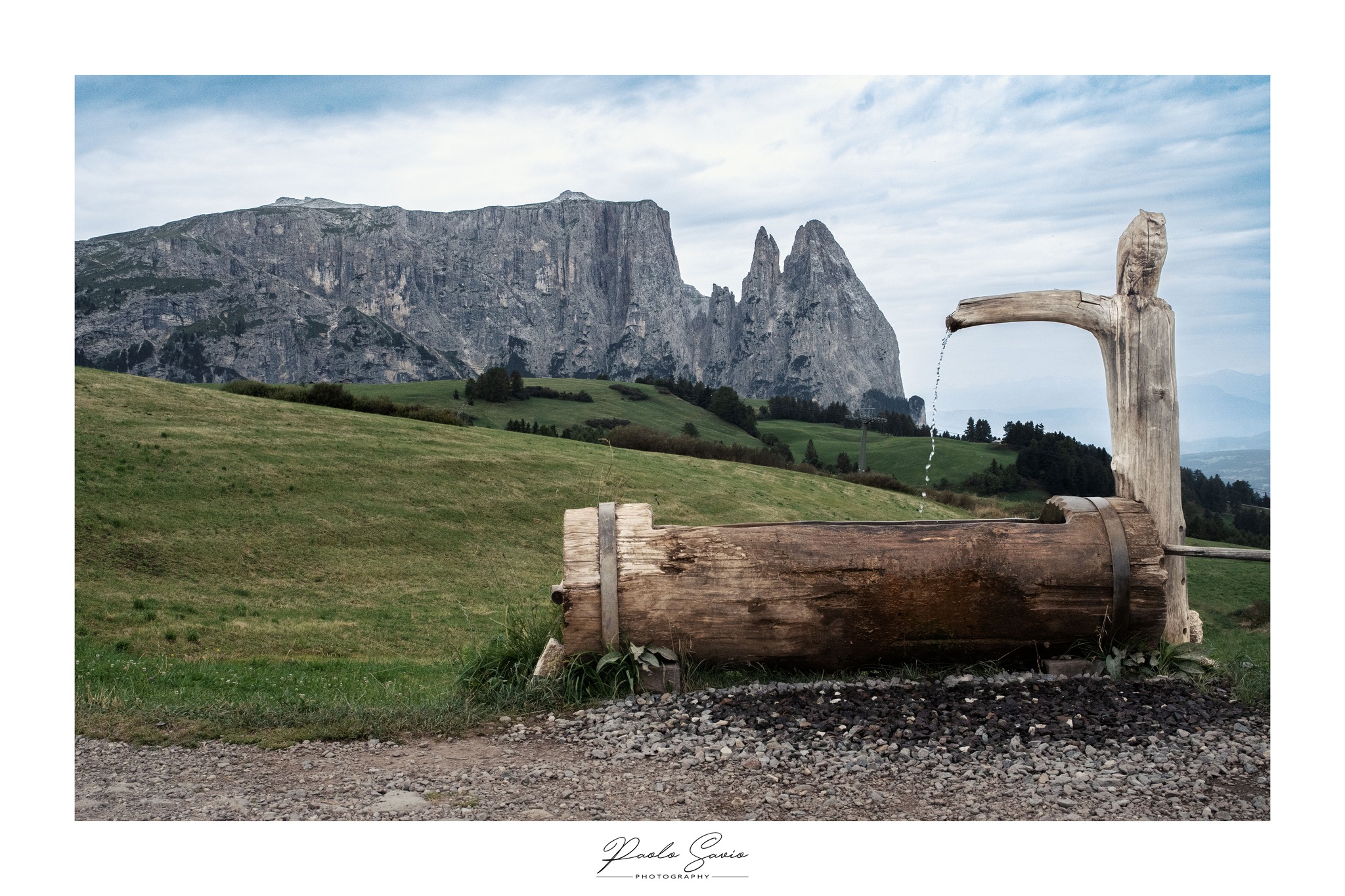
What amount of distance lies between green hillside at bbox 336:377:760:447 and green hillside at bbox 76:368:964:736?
32.7m

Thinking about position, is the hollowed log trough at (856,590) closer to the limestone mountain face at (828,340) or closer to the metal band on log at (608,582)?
the metal band on log at (608,582)

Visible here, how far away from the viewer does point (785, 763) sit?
6039 millimetres

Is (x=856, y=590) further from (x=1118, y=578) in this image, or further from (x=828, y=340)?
(x=828, y=340)

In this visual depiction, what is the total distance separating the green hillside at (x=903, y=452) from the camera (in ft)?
197

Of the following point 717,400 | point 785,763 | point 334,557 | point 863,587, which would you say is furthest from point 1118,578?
point 717,400

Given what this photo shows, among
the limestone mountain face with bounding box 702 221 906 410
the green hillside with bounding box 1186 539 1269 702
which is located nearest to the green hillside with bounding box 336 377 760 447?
the green hillside with bounding box 1186 539 1269 702

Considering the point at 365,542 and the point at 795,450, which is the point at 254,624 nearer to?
the point at 365,542

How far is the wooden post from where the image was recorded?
7859mm

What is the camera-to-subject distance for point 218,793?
5.90 m

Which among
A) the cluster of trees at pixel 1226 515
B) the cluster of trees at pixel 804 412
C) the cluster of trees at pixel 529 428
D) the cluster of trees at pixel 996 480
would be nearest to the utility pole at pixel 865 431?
the cluster of trees at pixel 804 412

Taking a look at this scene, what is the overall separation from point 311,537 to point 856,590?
20122 mm

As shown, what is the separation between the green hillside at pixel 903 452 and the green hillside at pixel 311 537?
19.7m

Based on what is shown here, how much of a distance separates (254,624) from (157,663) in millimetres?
5056

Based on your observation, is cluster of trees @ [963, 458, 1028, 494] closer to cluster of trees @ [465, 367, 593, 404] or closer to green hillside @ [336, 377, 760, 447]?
green hillside @ [336, 377, 760, 447]
